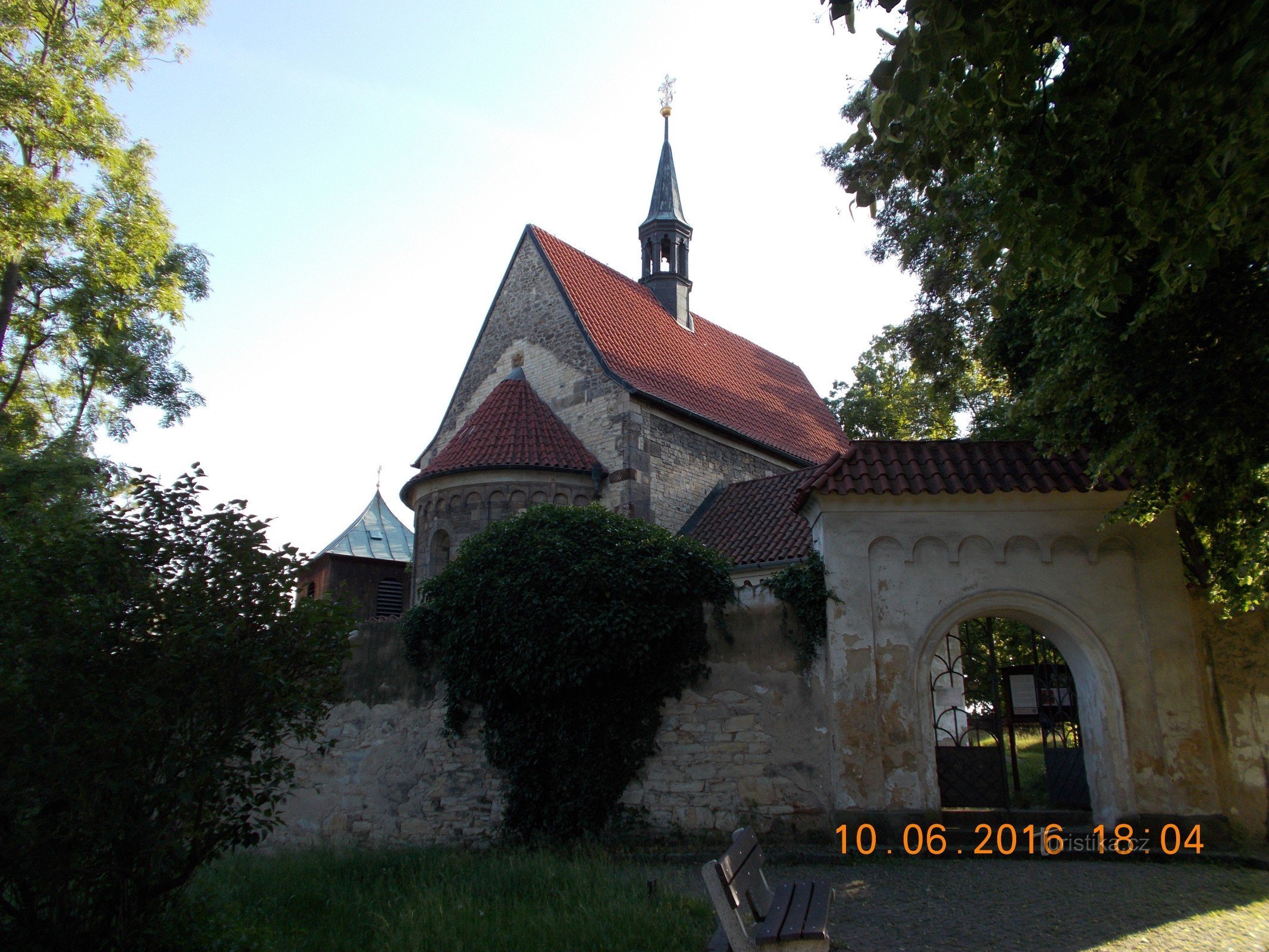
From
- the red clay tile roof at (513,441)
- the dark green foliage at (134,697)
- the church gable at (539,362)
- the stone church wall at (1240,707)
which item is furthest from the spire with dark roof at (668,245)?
the dark green foliage at (134,697)

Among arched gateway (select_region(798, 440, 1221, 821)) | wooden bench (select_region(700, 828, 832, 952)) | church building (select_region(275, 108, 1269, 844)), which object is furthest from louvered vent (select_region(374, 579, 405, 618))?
wooden bench (select_region(700, 828, 832, 952))

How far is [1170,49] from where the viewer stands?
14.8 feet

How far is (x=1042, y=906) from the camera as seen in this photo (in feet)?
21.8

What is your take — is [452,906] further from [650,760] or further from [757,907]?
[650,760]

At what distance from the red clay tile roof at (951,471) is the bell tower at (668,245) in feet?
46.9

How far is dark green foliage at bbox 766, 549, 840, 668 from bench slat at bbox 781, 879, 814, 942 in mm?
4124

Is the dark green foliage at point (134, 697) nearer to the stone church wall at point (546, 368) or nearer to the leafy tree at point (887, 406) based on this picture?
the stone church wall at point (546, 368)

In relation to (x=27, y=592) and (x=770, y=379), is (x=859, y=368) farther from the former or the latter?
(x=27, y=592)

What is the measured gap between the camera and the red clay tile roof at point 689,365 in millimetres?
18938

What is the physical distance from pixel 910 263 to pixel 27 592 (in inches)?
460

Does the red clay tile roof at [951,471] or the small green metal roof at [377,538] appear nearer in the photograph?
the red clay tile roof at [951,471]

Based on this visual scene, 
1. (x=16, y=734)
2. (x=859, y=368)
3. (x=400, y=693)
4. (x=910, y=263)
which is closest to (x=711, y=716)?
(x=400, y=693)

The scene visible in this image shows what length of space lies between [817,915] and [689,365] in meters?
17.0

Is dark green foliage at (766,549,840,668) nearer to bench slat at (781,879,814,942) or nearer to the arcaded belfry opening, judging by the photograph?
the arcaded belfry opening
